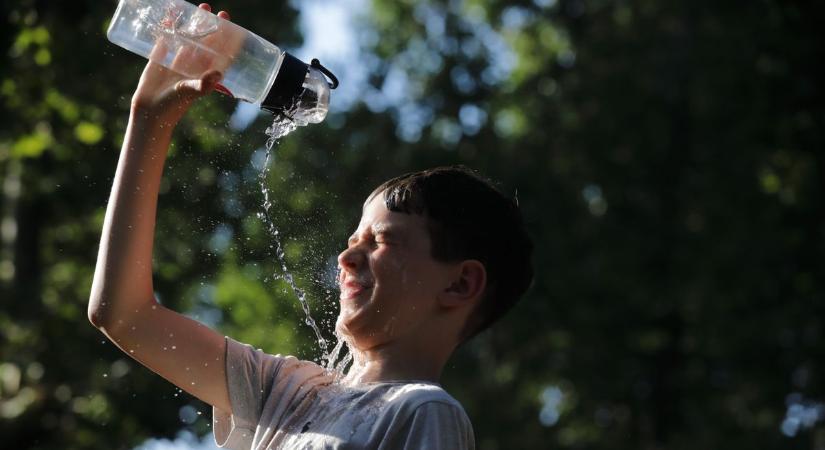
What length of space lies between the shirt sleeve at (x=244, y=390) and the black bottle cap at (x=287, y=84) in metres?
0.61

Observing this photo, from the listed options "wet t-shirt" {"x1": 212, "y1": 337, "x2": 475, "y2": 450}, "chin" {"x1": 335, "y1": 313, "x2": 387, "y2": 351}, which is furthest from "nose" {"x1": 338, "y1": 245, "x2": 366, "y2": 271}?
"wet t-shirt" {"x1": 212, "y1": 337, "x2": 475, "y2": 450}

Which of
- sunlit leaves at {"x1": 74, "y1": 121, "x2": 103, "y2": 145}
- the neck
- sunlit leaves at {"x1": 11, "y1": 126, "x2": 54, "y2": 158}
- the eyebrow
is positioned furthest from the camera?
sunlit leaves at {"x1": 11, "y1": 126, "x2": 54, "y2": 158}

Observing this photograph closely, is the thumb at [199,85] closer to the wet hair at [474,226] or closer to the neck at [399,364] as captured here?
the wet hair at [474,226]

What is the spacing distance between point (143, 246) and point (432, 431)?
2.57 feet

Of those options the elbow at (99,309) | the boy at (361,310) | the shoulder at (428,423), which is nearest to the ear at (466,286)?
the boy at (361,310)

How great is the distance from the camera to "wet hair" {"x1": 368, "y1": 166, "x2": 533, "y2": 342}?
308 centimetres

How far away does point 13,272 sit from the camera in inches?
622

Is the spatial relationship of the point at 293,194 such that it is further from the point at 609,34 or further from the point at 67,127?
the point at 609,34

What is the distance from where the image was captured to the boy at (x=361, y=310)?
2.77 meters

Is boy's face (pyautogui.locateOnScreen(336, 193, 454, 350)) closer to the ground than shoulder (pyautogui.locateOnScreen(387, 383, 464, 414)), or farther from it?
farther from it

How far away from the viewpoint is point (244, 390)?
299 cm

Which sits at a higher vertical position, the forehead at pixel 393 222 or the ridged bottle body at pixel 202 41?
the ridged bottle body at pixel 202 41

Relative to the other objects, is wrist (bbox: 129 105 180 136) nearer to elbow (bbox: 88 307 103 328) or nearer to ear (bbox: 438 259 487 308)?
elbow (bbox: 88 307 103 328)

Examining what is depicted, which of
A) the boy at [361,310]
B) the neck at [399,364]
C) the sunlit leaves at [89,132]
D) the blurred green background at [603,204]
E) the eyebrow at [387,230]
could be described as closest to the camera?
the boy at [361,310]
